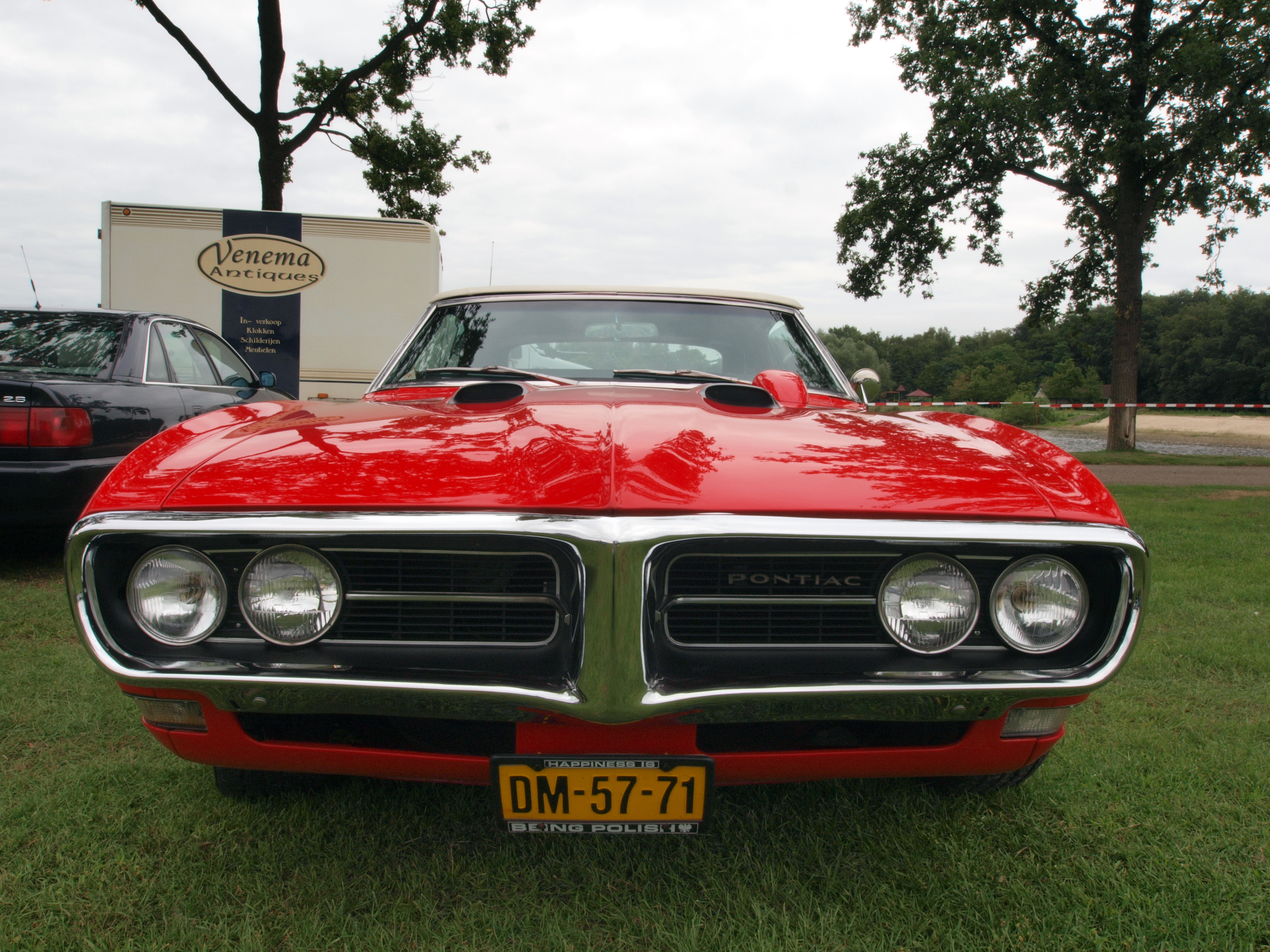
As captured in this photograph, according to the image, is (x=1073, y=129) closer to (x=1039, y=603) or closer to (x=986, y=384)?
(x=1039, y=603)

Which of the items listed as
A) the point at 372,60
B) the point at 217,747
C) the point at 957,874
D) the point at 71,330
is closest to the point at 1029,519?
the point at 957,874

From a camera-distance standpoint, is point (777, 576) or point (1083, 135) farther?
point (1083, 135)

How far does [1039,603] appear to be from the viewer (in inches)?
57.0

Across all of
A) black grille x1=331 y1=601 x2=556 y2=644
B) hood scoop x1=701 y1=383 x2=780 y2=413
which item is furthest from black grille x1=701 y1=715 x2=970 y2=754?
hood scoop x1=701 y1=383 x2=780 y2=413

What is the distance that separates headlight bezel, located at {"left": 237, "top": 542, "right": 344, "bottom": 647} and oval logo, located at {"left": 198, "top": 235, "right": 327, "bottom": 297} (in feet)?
25.4

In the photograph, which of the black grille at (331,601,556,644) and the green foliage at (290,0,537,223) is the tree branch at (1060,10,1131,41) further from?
the black grille at (331,601,556,644)

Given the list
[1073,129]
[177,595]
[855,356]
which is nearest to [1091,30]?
[1073,129]

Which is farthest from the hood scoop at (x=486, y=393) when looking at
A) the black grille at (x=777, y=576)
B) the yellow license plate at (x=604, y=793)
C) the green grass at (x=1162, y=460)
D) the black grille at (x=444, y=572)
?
the green grass at (x=1162, y=460)

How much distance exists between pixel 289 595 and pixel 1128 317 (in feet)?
53.3

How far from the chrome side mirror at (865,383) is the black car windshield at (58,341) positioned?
389 cm

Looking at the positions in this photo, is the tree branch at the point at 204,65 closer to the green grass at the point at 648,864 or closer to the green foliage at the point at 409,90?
the green foliage at the point at 409,90

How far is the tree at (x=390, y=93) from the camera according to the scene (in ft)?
35.2

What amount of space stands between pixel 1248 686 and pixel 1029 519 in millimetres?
2289

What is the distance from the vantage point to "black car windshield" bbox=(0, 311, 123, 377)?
4203 millimetres
